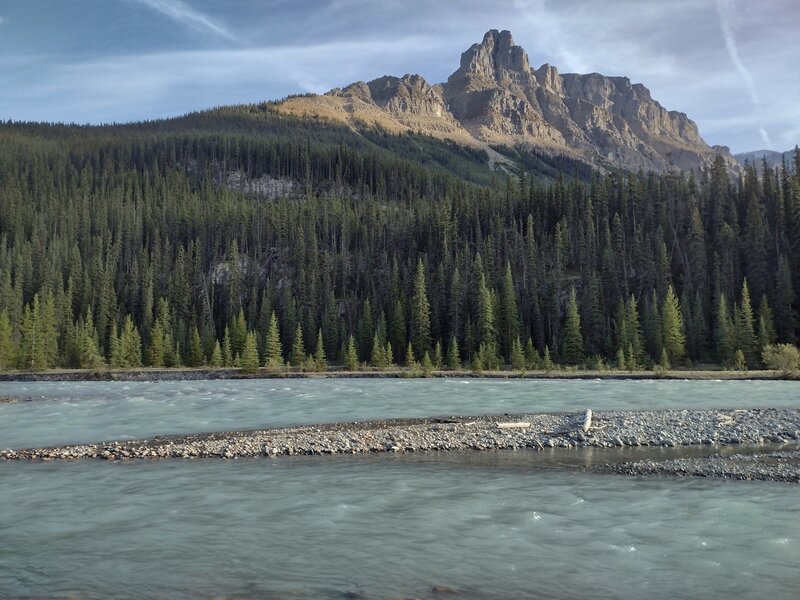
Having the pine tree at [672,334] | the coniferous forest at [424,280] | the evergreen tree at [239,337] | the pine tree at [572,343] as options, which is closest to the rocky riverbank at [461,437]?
the coniferous forest at [424,280]

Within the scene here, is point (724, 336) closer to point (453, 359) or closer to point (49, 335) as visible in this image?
point (453, 359)

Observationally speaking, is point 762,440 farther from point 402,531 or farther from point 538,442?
point 402,531

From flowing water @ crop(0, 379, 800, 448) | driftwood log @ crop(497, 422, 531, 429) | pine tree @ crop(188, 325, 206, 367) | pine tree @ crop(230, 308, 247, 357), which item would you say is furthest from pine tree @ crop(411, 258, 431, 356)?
driftwood log @ crop(497, 422, 531, 429)

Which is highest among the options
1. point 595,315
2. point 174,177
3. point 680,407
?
point 174,177

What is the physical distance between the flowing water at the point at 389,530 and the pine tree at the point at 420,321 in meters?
71.5

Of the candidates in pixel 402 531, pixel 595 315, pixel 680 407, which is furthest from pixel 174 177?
pixel 402 531

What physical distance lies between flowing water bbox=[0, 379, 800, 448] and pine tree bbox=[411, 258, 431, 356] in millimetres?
32021

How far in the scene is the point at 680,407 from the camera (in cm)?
4188

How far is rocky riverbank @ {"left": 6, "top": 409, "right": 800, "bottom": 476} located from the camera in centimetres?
2791

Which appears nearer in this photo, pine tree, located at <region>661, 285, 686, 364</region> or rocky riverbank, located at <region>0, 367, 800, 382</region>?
rocky riverbank, located at <region>0, 367, 800, 382</region>

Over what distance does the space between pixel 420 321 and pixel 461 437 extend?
69745 millimetres

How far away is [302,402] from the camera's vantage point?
4906 cm

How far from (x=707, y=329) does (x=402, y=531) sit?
85.3 meters

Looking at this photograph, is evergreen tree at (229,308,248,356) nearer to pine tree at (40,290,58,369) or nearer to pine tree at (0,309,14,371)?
pine tree at (40,290,58,369)
